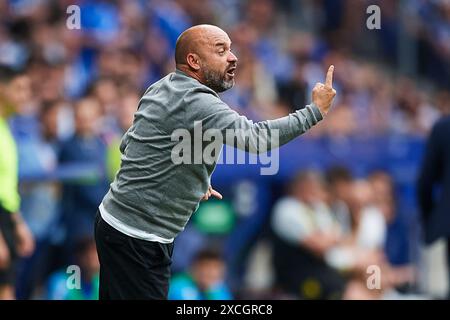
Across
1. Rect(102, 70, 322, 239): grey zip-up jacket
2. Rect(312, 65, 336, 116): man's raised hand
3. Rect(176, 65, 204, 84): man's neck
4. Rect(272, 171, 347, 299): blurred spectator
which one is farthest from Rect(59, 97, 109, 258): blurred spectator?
Rect(312, 65, 336, 116): man's raised hand

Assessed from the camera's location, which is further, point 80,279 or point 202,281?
point 202,281

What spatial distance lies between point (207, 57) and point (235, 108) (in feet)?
18.7

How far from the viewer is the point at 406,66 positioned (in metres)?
15.0

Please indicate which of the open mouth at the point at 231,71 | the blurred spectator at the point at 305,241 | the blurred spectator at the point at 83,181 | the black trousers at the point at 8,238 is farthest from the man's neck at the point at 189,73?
the blurred spectator at the point at 305,241

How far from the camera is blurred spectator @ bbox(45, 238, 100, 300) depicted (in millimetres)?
8383

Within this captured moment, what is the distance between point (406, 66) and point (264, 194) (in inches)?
200

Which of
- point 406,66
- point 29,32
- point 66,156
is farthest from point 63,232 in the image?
point 406,66

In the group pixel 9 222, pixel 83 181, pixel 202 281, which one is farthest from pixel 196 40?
pixel 83 181

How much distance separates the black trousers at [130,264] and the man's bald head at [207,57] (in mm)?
825

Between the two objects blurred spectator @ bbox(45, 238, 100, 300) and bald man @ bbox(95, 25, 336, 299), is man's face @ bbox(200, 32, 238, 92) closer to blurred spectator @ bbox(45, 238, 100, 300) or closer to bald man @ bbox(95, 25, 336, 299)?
bald man @ bbox(95, 25, 336, 299)

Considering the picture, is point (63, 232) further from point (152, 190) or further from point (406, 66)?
point (406, 66)

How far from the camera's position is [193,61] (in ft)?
19.3

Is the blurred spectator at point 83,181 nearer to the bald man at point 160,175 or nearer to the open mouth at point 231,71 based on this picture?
the bald man at point 160,175

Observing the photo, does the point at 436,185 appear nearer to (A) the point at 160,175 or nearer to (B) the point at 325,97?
(B) the point at 325,97
